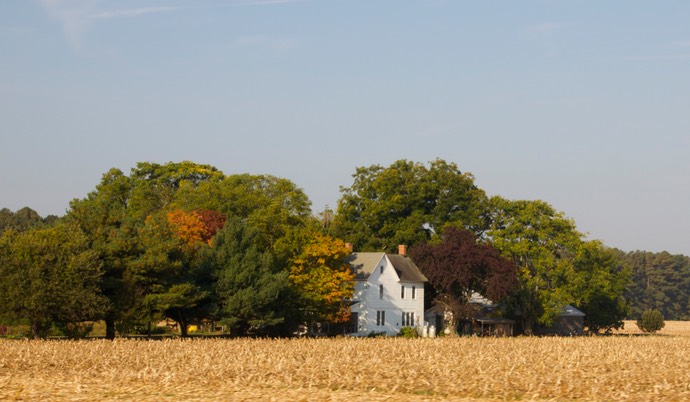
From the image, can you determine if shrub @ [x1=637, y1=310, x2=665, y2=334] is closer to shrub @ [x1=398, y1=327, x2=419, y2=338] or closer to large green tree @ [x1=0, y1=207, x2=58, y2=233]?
shrub @ [x1=398, y1=327, x2=419, y2=338]

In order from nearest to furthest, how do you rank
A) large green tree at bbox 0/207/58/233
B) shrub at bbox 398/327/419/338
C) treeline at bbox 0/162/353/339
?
treeline at bbox 0/162/353/339, shrub at bbox 398/327/419/338, large green tree at bbox 0/207/58/233

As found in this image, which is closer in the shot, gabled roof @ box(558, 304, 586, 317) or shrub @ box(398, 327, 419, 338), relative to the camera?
shrub @ box(398, 327, 419, 338)

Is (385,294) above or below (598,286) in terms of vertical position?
below

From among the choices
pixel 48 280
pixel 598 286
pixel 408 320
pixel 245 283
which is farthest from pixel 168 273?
pixel 598 286

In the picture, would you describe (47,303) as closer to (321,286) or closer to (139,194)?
(321,286)

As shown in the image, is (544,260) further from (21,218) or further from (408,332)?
(21,218)

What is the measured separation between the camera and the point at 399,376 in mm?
33375

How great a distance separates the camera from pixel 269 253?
6956 centimetres

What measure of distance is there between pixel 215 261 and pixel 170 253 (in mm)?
4153

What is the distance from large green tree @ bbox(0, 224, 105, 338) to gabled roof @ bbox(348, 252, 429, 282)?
31522 mm

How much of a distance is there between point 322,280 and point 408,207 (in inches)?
1201

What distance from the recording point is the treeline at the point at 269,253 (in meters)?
57.4

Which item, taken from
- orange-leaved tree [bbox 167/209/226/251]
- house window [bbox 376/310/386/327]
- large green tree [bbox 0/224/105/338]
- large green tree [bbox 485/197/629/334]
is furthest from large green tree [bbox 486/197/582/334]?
large green tree [bbox 0/224/105/338]

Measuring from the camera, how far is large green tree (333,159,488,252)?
9894 centimetres
